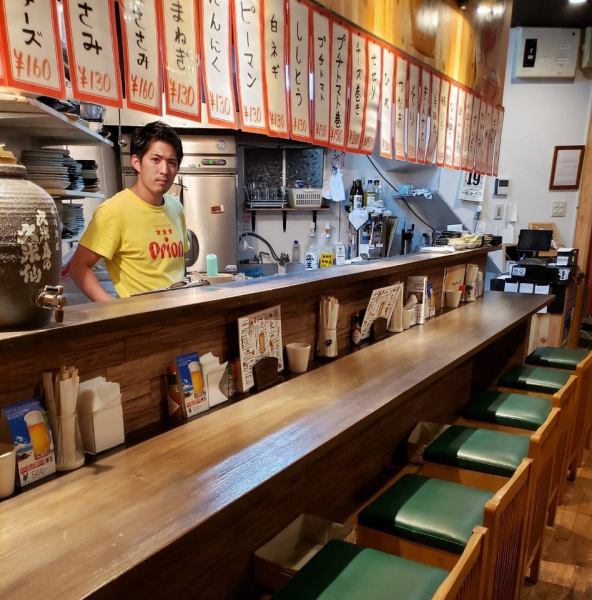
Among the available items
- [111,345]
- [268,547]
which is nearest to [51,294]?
[111,345]

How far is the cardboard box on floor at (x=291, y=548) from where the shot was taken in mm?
1735

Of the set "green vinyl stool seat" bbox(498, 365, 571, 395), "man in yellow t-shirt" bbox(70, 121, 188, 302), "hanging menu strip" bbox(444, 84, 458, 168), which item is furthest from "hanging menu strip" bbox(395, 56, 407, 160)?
"green vinyl stool seat" bbox(498, 365, 571, 395)

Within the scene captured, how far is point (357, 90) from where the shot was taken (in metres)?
2.62

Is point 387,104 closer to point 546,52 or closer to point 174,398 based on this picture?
point 174,398

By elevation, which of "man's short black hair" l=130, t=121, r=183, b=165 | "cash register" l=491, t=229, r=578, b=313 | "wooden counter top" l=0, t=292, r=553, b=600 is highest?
"man's short black hair" l=130, t=121, r=183, b=165

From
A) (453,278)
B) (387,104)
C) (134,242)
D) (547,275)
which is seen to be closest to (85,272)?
(134,242)

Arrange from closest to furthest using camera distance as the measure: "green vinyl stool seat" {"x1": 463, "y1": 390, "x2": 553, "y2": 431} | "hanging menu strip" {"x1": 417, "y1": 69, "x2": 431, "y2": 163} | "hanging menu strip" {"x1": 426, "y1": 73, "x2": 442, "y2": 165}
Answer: "green vinyl stool seat" {"x1": 463, "y1": 390, "x2": 553, "y2": 431} → "hanging menu strip" {"x1": 417, "y1": 69, "x2": 431, "y2": 163} → "hanging menu strip" {"x1": 426, "y1": 73, "x2": 442, "y2": 165}

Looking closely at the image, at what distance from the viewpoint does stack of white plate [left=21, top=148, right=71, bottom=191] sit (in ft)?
8.63

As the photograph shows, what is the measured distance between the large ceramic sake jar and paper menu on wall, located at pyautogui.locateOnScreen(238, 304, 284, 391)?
2.50 feet

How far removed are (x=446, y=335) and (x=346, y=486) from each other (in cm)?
91

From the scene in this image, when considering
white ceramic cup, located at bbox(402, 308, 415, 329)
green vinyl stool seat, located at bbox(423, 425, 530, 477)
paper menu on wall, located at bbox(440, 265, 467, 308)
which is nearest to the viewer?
green vinyl stool seat, located at bbox(423, 425, 530, 477)

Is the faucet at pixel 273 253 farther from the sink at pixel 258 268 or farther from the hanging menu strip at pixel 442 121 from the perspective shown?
the hanging menu strip at pixel 442 121

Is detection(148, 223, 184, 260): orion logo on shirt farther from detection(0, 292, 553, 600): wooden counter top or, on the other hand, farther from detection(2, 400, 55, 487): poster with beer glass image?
detection(2, 400, 55, 487): poster with beer glass image

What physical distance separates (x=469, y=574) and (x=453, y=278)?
2.65 m
